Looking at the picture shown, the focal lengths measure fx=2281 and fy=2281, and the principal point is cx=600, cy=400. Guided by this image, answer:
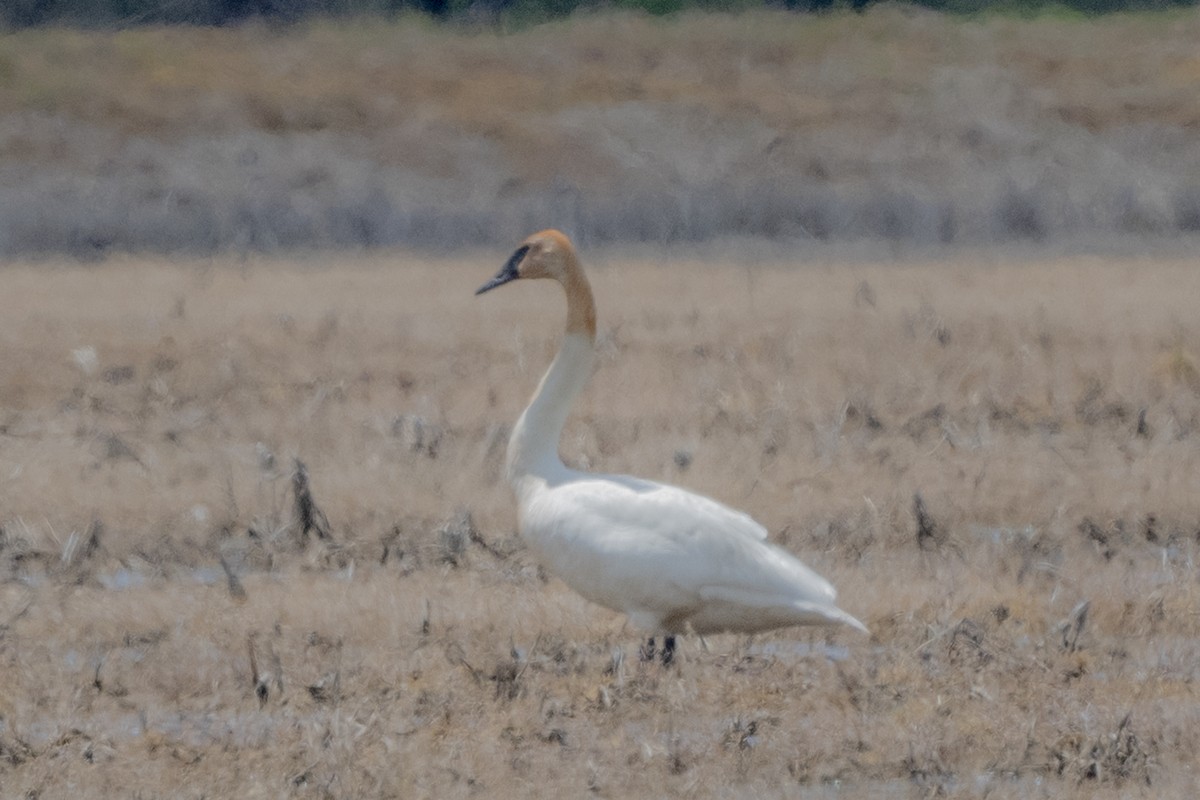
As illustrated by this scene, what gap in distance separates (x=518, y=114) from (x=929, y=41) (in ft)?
12.8

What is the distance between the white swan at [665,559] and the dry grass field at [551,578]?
6.8 inches

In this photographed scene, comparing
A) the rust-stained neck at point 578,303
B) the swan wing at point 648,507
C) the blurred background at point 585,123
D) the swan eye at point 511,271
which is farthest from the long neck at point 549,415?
the blurred background at point 585,123

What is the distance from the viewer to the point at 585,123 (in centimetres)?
2038

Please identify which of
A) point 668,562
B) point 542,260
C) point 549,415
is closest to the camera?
point 668,562

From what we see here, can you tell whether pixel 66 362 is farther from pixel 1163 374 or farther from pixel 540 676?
pixel 540 676

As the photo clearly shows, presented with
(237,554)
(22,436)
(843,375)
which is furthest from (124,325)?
(237,554)

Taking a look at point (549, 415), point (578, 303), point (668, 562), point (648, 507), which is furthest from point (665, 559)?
point (578, 303)

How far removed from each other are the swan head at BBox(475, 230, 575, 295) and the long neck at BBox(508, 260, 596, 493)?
0.26m

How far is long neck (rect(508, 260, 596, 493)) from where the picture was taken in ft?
23.2

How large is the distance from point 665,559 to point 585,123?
14.1 meters

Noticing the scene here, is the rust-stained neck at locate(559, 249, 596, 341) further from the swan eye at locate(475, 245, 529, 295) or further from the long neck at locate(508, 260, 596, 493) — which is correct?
the swan eye at locate(475, 245, 529, 295)

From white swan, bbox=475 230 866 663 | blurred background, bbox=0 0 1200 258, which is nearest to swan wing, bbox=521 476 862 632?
white swan, bbox=475 230 866 663

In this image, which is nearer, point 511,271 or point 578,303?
point 578,303

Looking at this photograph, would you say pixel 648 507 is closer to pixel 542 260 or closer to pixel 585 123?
pixel 542 260
